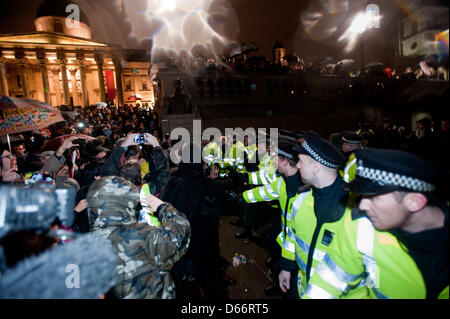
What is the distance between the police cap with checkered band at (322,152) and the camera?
6.98 feet

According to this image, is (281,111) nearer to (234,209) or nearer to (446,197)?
(234,209)

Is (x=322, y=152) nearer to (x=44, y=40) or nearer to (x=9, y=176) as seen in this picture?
(x=9, y=176)

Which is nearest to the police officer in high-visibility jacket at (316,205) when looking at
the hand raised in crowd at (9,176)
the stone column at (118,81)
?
the hand raised in crowd at (9,176)

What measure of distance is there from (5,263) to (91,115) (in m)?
21.2

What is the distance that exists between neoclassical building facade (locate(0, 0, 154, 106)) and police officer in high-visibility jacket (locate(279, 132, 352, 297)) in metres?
45.6

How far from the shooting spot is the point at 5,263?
3.08 ft

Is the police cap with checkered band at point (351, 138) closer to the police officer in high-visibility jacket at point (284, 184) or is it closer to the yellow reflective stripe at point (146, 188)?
the police officer in high-visibility jacket at point (284, 184)

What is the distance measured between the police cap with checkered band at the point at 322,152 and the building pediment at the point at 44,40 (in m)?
57.7

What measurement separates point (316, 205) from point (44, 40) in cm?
6150

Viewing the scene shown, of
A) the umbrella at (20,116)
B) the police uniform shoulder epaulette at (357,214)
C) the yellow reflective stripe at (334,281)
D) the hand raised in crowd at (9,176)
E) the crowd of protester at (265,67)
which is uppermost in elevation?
the crowd of protester at (265,67)

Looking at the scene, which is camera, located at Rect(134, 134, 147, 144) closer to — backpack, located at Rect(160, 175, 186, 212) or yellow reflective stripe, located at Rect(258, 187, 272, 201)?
backpack, located at Rect(160, 175, 186, 212)

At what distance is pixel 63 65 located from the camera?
50031mm
